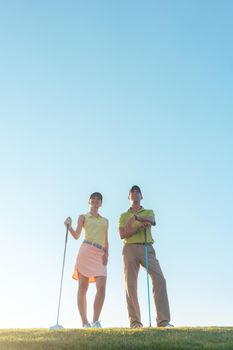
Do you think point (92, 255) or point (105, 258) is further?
point (105, 258)

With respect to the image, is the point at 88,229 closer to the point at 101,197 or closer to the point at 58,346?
the point at 101,197

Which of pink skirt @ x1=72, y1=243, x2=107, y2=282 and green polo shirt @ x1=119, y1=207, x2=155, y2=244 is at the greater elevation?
green polo shirt @ x1=119, y1=207, x2=155, y2=244

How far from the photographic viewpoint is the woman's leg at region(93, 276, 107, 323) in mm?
9688

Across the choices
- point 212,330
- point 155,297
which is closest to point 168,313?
point 155,297

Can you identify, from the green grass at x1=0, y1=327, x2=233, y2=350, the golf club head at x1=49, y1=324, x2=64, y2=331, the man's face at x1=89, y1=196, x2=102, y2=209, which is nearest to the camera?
the green grass at x1=0, y1=327, x2=233, y2=350

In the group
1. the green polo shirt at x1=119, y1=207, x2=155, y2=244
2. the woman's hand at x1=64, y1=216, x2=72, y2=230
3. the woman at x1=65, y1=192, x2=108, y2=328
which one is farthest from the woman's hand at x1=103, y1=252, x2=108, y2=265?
the woman's hand at x1=64, y1=216, x2=72, y2=230

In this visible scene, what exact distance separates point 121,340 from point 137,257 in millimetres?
3366

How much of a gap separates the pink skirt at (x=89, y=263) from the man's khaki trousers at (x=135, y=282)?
1.70 feet

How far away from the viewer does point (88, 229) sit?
1038 centimetres

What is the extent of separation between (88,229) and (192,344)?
4.19 m

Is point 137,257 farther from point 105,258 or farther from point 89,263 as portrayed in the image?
point 89,263

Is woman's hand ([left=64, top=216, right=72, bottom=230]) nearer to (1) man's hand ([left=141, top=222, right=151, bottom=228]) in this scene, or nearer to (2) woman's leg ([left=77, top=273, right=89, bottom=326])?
(2) woman's leg ([left=77, top=273, right=89, bottom=326])

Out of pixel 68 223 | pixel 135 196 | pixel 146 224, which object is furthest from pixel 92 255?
pixel 135 196

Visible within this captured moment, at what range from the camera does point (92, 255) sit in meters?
10.2
